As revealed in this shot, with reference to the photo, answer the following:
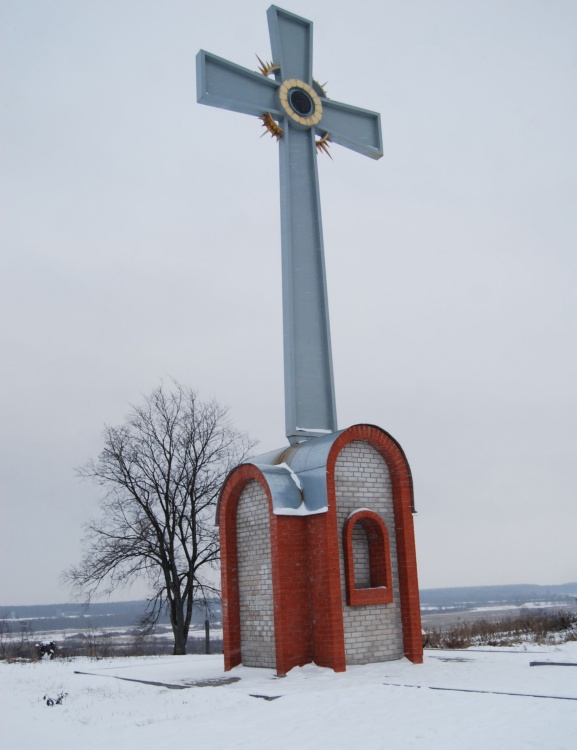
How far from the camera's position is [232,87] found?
16.9 m

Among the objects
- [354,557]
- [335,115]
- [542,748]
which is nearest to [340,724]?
[542,748]

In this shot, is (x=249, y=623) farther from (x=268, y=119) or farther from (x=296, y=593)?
(x=268, y=119)

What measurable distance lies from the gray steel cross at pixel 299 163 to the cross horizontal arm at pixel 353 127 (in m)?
0.02

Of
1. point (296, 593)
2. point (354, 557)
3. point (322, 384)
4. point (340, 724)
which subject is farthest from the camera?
point (322, 384)

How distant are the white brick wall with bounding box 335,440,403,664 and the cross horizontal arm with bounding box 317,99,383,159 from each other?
324 inches

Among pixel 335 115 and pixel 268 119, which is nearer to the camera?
pixel 268 119

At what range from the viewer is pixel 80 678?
14.9 meters

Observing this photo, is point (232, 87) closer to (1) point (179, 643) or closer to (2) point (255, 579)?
(2) point (255, 579)

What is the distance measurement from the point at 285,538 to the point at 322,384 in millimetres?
3789

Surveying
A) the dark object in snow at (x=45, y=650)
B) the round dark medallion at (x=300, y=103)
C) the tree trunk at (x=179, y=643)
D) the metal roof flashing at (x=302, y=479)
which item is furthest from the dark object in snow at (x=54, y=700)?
the tree trunk at (x=179, y=643)

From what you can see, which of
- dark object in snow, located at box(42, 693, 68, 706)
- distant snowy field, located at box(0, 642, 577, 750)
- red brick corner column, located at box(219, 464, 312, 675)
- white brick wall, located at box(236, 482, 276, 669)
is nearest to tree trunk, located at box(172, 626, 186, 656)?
distant snowy field, located at box(0, 642, 577, 750)

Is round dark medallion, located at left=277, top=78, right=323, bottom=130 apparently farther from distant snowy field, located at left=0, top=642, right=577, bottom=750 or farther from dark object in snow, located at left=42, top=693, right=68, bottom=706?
dark object in snow, located at left=42, top=693, right=68, bottom=706

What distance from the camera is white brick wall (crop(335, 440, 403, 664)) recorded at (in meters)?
13.6

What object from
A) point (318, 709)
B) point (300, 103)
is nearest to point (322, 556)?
point (318, 709)
